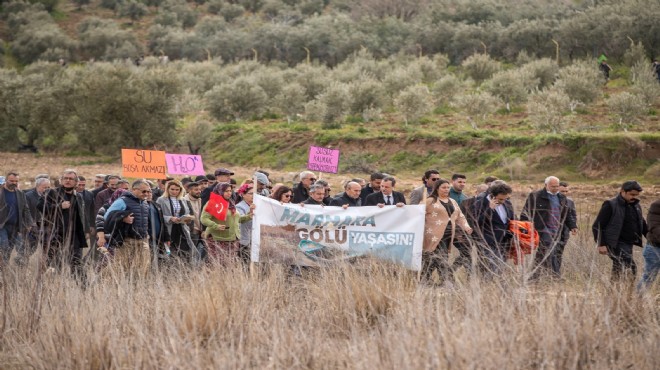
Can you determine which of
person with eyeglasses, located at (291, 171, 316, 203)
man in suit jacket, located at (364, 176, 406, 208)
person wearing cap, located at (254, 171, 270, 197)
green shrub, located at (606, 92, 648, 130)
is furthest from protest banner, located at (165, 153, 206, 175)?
green shrub, located at (606, 92, 648, 130)

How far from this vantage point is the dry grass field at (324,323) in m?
7.19

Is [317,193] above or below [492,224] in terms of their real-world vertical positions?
above

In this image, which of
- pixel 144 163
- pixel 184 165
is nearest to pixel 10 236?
pixel 144 163

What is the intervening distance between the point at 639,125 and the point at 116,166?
22115 millimetres

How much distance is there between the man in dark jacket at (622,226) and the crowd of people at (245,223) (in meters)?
0.01

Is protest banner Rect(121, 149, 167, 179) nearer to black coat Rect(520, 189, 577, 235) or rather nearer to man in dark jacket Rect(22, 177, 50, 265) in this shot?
man in dark jacket Rect(22, 177, 50, 265)

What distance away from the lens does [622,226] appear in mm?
11945

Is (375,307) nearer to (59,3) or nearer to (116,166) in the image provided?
(116,166)

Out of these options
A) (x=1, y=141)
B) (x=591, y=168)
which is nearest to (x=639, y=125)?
(x=591, y=168)

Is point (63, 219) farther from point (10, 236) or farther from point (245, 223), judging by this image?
point (245, 223)

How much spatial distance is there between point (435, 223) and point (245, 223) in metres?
3.03

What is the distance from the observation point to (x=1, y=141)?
4478 cm

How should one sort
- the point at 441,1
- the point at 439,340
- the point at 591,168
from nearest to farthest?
the point at 439,340 → the point at 591,168 → the point at 441,1

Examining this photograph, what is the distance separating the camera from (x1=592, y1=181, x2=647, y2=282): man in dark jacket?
1190 cm
